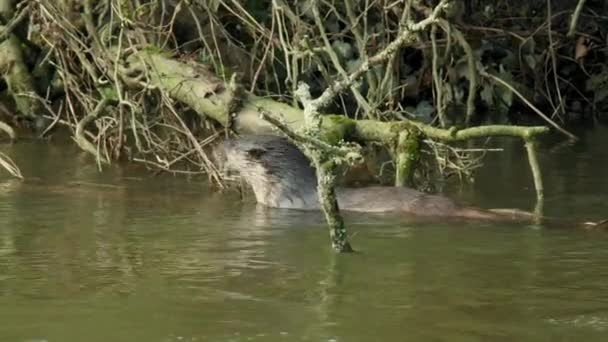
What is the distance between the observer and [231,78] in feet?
26.4

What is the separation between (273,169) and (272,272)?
9.06 ft

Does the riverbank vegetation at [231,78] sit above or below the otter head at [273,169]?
above

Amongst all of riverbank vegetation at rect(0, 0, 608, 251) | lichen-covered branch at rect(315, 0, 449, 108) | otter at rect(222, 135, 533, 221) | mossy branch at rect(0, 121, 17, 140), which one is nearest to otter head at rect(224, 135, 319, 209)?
otter at rect(222, 135, 533, 221)

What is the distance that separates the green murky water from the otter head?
0.18 metres

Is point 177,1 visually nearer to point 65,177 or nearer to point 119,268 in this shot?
point 65,177

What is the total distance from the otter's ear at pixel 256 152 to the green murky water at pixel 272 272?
0.28 meters

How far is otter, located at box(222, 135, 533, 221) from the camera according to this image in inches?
290

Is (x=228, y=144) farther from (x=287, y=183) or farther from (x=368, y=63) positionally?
(x=368, y=63)

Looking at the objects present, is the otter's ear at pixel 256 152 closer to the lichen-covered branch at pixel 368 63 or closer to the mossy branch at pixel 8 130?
the mossy branch at pixel 8 130

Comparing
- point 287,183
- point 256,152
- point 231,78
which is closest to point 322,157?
point 287,183

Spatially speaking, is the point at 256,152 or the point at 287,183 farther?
the point at 256,152

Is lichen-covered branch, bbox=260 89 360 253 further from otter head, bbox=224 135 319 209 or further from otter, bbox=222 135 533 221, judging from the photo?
otter head, bbox=224 135 319 209

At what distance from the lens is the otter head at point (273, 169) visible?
7.97 metres

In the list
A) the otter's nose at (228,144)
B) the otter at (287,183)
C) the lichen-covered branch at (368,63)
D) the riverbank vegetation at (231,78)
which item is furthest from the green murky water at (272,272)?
the lichen-covered branch at (368,63)
